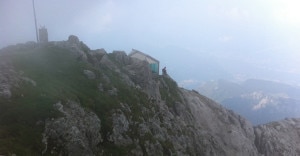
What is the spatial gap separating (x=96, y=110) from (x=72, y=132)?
22.9 feet

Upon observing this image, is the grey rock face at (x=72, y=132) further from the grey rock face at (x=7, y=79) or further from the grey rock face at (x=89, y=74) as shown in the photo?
the grey rock face at (x=89, y=74)

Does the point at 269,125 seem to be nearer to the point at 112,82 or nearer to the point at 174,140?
the point at 174,140

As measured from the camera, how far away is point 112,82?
54188 millimetres

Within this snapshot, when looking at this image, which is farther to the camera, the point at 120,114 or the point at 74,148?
the point at 120,114

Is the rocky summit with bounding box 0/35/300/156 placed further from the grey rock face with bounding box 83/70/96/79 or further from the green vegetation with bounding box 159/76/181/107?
the green vegetation with bounding box 159/76/181/107

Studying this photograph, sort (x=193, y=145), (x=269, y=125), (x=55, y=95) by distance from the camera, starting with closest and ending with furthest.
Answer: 1. (x=55, y=95)
2. (x=193, y=145)
3. (x=269, y=125)

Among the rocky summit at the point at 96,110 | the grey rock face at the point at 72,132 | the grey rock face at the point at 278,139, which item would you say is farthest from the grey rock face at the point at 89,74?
the grey rock face at the point at 278,139

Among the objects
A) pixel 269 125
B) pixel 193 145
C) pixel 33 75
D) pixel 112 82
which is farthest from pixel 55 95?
pixel 269 125

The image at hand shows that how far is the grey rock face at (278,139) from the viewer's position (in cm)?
8256

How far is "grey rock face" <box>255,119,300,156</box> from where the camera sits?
82562 millimetres

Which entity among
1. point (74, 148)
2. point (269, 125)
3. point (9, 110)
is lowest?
Answer: point (269, 125)

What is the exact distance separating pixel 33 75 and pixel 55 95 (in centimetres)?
624

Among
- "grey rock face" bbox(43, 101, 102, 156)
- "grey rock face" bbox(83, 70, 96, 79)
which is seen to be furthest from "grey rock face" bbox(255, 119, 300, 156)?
"grey rock face" bbox(43, 101, 102, 156)

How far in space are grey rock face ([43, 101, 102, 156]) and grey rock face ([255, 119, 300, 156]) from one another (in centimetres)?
5313
